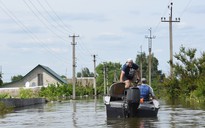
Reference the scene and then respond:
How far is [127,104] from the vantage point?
1773 cm

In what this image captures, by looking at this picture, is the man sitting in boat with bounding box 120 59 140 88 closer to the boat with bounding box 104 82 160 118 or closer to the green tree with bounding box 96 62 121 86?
the boat with bounding box 104 82 160 118

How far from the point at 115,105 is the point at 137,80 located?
1647mm

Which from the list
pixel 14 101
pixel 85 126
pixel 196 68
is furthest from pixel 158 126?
pixel 196 68

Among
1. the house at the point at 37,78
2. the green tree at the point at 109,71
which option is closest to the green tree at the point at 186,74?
the house at the point at 37,78

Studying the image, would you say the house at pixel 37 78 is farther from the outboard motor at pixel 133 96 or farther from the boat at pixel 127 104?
the outboard motor at pixel 133 96

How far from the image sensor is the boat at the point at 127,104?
57.2ft

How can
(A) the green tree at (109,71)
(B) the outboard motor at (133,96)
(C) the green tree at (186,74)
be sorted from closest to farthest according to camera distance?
(B) the outboard motor at (133,96), (C) the green tree at (186,74), (A) the green tree at (109,71)

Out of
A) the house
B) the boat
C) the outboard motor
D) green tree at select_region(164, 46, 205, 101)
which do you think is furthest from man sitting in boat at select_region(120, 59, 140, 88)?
the house

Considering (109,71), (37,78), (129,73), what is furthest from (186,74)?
(109,71)

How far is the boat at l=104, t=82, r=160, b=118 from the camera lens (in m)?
17.4

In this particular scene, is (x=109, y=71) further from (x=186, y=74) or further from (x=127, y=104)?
(x=127, y=104)

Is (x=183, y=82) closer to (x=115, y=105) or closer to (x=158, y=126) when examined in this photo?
(x=115, y=105)

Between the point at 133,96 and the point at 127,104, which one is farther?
the point at 127,104

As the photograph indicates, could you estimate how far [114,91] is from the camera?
19812 mm
